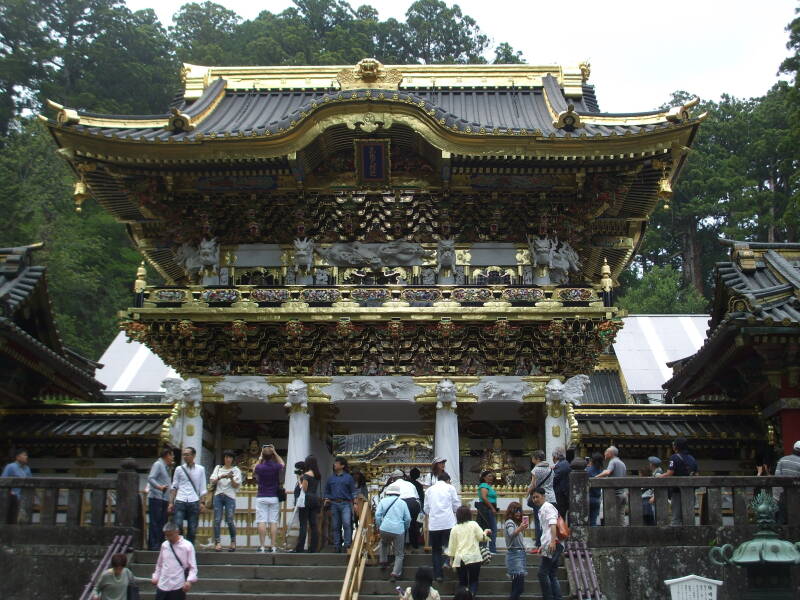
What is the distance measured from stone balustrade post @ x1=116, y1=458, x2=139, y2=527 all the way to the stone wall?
0.17 meters

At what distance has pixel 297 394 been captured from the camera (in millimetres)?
19969

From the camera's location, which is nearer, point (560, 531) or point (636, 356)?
point (560, 531)

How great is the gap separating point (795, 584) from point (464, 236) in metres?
11.0

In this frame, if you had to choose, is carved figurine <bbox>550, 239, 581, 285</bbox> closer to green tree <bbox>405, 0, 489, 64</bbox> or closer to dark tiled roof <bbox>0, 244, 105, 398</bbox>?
dark tiled roof <bbox>0, 244, 105, 398</bbox>

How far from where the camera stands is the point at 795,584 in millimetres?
13125

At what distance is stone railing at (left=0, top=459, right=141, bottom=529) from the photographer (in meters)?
14.4

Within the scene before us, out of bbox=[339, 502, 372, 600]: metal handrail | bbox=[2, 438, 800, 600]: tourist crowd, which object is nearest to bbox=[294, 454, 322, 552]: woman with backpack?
bbox=[2, 438, 800, 600]: tourist crowd

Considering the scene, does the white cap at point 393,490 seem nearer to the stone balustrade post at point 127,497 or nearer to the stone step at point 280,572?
the stone step at point 280,572

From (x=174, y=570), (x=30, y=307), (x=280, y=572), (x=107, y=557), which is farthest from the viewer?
(x=30, y=307)

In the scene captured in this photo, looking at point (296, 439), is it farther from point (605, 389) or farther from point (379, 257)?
point (605, 389)

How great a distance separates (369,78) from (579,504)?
1139 centimetres

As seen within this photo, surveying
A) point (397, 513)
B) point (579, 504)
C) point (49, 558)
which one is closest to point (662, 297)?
point (579, 504)

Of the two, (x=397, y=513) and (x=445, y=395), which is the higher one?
(x=445, y=395)

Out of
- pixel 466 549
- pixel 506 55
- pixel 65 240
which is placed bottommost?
pixel 466 549
